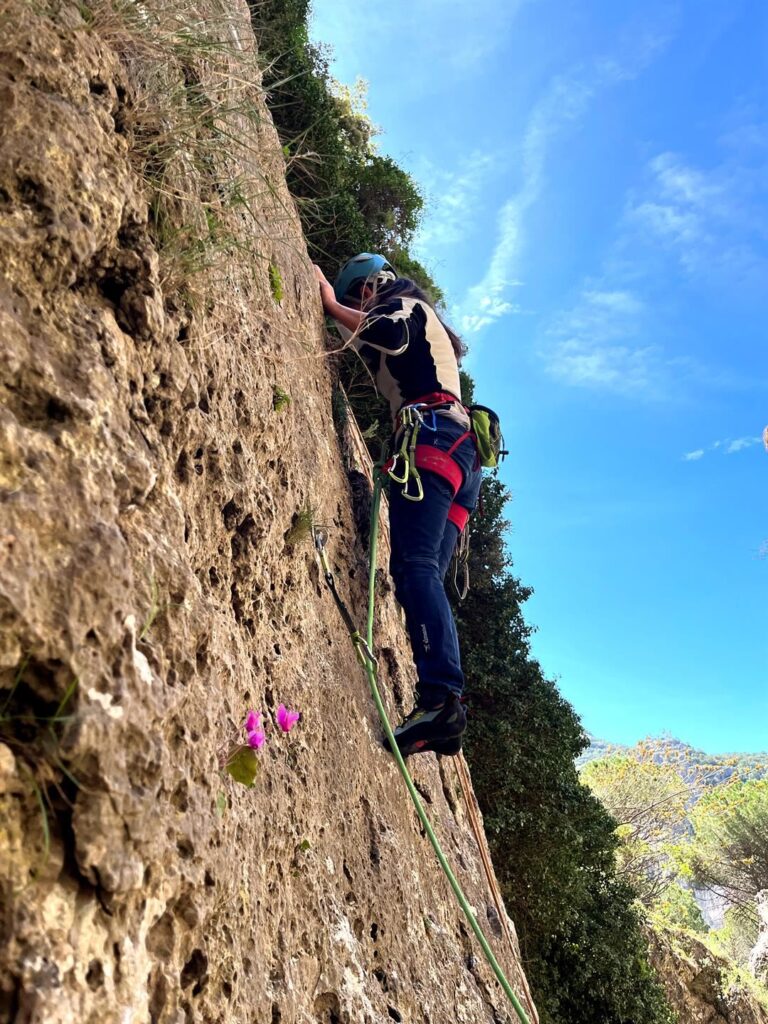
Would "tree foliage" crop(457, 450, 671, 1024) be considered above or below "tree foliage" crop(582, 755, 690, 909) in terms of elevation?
below

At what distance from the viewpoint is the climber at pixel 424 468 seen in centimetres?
371

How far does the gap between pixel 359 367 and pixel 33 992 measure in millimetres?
5712

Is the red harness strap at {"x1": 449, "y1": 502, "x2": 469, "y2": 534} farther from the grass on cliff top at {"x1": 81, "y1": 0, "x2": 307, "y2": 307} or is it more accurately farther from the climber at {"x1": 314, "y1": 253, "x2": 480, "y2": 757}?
the grass on cliff top at {"x1": 81, "y1": 0, "x2": 307, "y2": 307}

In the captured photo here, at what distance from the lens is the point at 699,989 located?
1128cm

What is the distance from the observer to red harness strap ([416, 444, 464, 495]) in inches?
168

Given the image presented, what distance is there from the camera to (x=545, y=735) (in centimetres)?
818

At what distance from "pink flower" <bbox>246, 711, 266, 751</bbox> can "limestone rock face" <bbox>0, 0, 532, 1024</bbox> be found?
6 cm

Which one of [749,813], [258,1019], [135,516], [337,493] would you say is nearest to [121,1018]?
→ [258,1019]

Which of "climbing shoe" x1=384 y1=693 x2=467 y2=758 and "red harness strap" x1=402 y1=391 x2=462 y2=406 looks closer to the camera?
"climbing shoe" x1=384 y1=693 x2=467 y2=758

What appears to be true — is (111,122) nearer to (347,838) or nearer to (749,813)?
(347,838)

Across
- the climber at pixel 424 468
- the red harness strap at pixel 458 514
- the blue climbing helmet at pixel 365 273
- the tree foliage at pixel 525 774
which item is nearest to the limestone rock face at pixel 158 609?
the climber at pixel 424 468

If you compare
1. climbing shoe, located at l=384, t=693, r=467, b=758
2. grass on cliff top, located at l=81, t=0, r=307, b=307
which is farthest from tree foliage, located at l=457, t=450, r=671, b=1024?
grass on cliff top, located at l=81, t=0, r=307, b=307

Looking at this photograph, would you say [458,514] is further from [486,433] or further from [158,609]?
[158,609]

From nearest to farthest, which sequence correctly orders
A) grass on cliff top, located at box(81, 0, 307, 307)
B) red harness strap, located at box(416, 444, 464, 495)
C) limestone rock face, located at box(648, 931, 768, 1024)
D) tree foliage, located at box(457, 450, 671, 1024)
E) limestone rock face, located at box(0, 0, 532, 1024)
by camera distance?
limestone rock face, located at box(0, 0, 532, 1024), grass on cliff top, located at box(81, 0, 307, 307), red harness strap, located at box(416, 444, 464, 495), tree foliage, located at box(457, 450, 671, 1024), limestone rock face, located at box(648, 931, 768, 1024)
